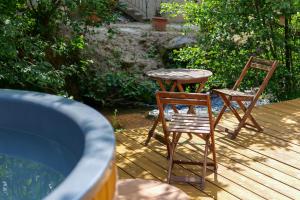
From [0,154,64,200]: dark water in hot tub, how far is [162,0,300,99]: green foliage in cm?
417

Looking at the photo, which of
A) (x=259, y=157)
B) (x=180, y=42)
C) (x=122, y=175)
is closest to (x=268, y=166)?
(x=259, y=157)

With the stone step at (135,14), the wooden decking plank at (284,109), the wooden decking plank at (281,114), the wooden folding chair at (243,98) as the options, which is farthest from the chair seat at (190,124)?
the stone step at (135,14)

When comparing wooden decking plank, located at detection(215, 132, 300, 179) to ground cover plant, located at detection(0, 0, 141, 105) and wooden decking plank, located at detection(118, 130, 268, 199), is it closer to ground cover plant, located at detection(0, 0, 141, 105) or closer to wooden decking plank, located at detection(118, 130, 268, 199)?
wooden decking plank, located at detection(118, 130, 268, 199)

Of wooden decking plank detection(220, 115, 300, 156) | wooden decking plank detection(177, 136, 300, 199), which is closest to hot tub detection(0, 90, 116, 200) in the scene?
wooden decking plank detection(177, 136, 300, 199)

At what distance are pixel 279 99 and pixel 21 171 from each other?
5052 millimetres

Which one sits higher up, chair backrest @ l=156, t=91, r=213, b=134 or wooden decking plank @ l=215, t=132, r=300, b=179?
chair backrest @ l=156, t=91, r=213, b=134

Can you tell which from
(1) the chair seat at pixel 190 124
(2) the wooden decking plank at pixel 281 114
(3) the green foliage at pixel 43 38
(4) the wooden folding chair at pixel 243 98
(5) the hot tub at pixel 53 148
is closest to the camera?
(5) the hot tub at pixel 53 148

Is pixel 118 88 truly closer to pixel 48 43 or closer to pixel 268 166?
pixel 48 43

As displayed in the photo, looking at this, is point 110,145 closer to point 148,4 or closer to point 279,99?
point 279,99

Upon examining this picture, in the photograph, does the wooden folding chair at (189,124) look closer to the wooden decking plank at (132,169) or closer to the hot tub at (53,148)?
the wooden decking plank at (132,169)

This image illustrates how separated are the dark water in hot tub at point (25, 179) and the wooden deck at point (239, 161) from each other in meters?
0.79

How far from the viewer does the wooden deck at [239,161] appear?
3375mm

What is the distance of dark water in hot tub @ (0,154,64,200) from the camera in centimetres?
270

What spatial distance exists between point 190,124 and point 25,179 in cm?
146
